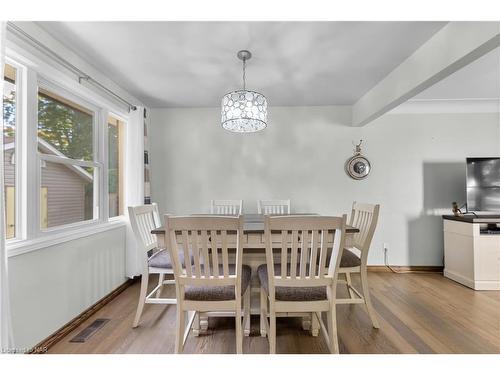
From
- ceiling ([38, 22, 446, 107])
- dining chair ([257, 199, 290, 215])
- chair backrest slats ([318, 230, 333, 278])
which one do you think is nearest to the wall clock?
ceiling ([38, 22, 446, 107])

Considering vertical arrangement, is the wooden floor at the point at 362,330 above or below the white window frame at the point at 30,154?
below

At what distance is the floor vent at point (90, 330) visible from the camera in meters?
1.90

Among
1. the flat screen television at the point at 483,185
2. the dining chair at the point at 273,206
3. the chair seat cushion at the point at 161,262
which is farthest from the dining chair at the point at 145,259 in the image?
the flat screen television at the point at 483,185

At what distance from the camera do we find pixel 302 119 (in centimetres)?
366

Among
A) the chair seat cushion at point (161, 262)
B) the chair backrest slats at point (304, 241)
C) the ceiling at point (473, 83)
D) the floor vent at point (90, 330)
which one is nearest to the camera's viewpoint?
the chair backrest slats at point (304, 241)

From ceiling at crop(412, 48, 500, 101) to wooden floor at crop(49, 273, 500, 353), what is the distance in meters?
2.34

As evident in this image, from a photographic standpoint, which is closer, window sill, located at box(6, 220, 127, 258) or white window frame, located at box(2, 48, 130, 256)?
window sill, located at box(6, 220, 127, 258)

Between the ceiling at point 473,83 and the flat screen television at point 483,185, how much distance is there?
33.4 inches

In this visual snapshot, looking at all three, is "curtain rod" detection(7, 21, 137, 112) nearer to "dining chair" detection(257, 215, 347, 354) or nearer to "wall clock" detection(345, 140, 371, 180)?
"dining chair" detection(257, 215, 347, 354)

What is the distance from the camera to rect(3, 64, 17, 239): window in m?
1.70

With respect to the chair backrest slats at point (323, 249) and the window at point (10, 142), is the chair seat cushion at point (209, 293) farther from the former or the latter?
the window at point (10, 142)

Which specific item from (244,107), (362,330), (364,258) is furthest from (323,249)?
(244,107)

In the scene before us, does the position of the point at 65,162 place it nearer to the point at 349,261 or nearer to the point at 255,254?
the point at 255,254
